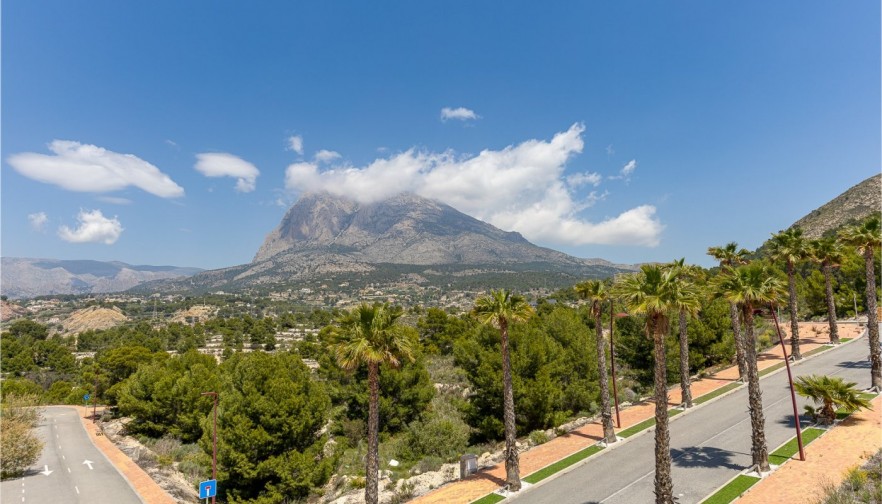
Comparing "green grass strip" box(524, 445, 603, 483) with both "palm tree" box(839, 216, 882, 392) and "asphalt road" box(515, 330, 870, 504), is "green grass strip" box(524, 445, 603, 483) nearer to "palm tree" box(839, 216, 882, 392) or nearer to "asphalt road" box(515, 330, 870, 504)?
"asphalt road" box(515, 330, 870, 504)

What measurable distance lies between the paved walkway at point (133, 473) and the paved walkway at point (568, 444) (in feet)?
58.1

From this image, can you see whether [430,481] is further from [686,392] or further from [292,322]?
[292,322]

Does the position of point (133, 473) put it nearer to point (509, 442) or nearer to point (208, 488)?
point (208, 488)

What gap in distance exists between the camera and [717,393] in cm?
3659

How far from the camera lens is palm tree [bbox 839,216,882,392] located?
99.0 feet

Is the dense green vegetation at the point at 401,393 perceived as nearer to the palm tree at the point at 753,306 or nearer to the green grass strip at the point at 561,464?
the palm tree at the point at 753,306

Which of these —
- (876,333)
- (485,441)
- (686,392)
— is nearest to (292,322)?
(485,441)

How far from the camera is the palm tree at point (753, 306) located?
2153cm

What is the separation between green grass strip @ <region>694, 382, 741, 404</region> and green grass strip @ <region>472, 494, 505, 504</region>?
20788 millimetres

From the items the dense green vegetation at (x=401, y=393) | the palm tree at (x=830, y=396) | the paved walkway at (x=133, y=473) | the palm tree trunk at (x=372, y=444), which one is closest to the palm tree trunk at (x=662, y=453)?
the dense green vegetation at (x=401, y=393)

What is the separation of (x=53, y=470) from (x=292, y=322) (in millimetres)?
117258

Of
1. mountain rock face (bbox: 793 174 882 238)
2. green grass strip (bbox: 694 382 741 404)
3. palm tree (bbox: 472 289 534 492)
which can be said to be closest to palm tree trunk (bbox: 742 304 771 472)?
palm tree (bbox: 472 289 534 492)

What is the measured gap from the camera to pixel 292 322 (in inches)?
5925

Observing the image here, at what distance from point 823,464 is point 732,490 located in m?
5.26
